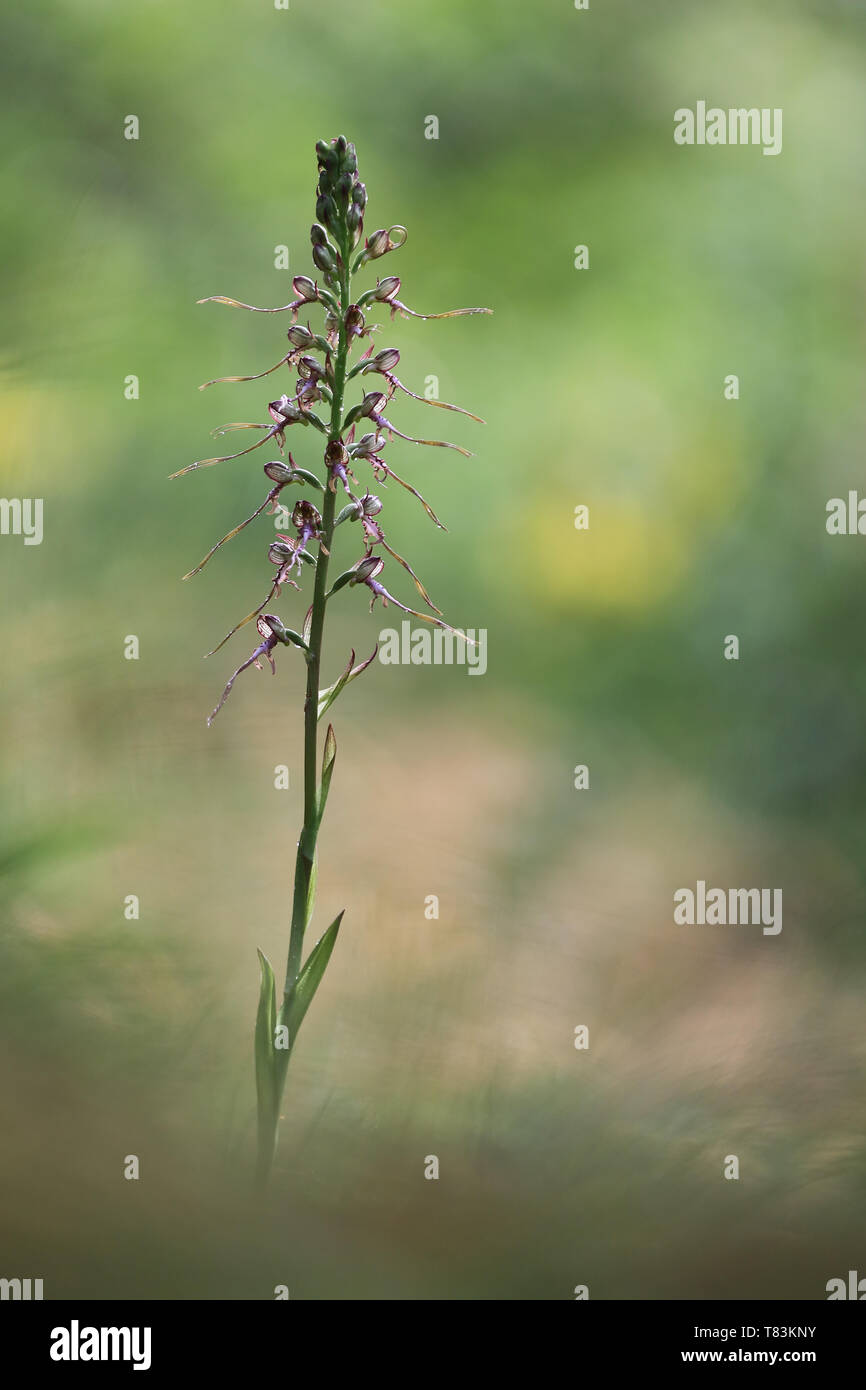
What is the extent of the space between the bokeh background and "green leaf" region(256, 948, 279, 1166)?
0.02 m

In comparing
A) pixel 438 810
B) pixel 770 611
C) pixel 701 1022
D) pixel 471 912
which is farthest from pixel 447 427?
pixel 701 1022

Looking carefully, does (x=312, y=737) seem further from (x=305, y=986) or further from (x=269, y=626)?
(x=305, y=986)

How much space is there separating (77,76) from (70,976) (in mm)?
2504

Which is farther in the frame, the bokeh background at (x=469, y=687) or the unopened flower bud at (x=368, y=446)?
the unopened flower bud at (x=368, y=446)

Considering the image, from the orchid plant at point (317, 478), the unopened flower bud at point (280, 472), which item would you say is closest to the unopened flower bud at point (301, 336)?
the orchid plant at point (317, 478)

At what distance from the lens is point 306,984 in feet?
3.27

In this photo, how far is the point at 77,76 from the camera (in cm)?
264

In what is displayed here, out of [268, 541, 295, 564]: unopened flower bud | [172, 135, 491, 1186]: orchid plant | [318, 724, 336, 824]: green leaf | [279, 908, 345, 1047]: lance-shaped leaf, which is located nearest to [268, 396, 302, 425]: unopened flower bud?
[172, 135, 491, 1186]: orchid plant

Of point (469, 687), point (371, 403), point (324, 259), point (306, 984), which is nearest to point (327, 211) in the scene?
point (324, 259)

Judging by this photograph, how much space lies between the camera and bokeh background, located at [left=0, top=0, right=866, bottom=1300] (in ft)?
2.83

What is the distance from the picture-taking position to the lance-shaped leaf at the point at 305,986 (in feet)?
3.24

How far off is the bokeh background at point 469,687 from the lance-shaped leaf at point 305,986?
62mm

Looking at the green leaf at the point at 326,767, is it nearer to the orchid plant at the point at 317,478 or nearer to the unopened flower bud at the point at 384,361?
the orchid plant at the point at 317,478

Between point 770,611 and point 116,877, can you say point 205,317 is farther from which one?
point 116,877
